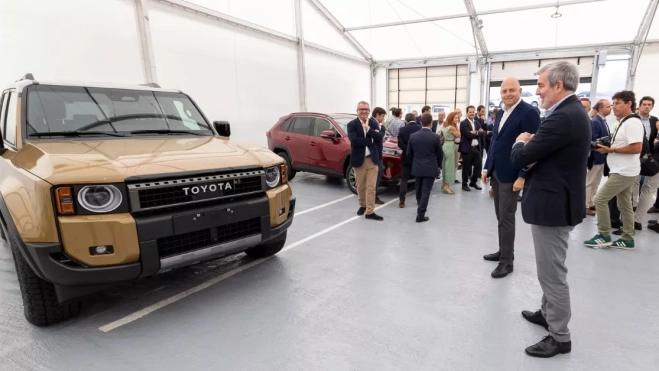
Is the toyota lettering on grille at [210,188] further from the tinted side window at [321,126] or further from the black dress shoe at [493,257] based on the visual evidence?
the tinted side window at [321,126]

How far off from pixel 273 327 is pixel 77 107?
261 centimetres

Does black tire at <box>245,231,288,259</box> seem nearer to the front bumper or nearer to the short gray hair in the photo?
the front bumper

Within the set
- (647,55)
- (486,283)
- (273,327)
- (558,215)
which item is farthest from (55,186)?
(647,55)

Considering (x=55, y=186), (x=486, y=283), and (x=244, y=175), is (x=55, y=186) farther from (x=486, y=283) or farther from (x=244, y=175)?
(x=486, y=283)

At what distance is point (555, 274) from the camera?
7.25 feet

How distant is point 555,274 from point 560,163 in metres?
0.68

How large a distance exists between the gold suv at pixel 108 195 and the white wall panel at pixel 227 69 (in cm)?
528

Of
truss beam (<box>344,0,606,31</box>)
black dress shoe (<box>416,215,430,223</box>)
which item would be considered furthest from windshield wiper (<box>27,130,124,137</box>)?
truss beam (<box>344,0,606,31</box>)

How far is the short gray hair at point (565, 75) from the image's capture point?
2.10 m

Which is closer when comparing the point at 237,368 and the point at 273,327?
the point at 237,368

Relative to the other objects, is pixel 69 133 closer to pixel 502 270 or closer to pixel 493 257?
pixel 502 270

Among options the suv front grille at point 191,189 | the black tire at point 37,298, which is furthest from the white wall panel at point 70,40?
the suv front grille at point 191,189

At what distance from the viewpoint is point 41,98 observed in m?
3.14

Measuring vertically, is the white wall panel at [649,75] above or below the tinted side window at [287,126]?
above
